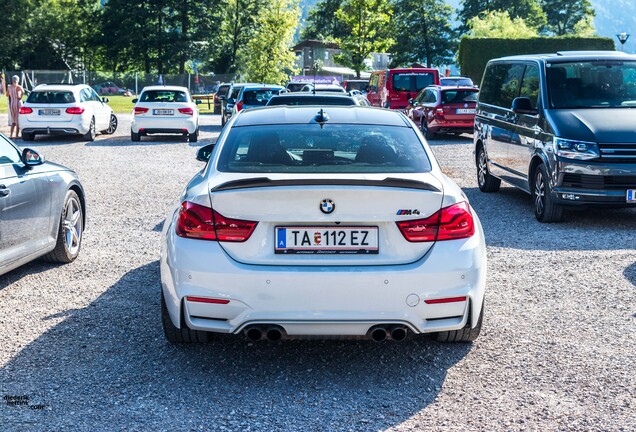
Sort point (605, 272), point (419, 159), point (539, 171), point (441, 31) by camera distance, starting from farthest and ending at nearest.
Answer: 1. point (441, 31)
2. point (539, 171)
3. point (605, 272)
4. point (419, 159)

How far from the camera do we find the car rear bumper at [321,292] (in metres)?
4.55

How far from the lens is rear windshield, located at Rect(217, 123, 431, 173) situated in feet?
17.1

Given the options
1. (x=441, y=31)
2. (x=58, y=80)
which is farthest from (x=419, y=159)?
(x=441, y=31)

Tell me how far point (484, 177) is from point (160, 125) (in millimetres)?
12604

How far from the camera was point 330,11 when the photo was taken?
11419 cm

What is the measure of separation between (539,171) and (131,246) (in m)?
4.88

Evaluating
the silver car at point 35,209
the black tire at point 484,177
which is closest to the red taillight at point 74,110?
the black tire at point 484,177

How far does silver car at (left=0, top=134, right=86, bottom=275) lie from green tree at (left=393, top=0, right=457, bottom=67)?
94848 mm

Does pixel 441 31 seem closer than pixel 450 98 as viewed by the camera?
No

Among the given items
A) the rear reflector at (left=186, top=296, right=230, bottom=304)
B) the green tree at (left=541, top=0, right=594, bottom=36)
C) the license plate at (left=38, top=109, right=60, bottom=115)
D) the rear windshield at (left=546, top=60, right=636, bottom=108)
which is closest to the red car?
the license plate at (left=38, top=109, right=60, bottom=115)

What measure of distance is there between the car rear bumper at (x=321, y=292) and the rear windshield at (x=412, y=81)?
26244 millimetres

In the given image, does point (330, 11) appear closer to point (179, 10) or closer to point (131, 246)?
point (179, 10)

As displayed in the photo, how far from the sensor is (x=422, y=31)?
101m

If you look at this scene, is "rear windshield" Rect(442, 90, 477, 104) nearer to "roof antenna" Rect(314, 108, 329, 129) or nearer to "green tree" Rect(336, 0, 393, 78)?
"roof antenna" Rect(314, 108, 329, 129)
